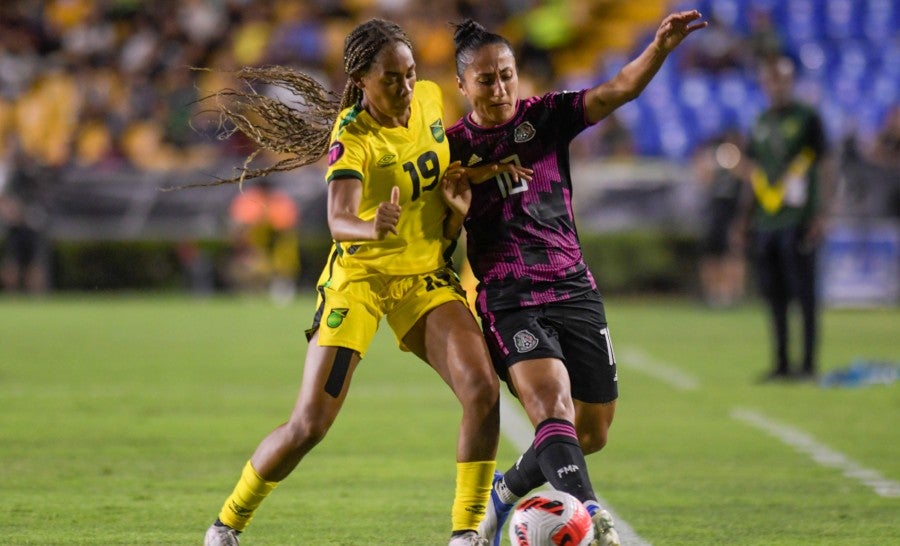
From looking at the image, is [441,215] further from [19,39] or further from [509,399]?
[19,39]

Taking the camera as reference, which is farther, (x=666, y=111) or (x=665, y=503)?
(x=666, y=111)

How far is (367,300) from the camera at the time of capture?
558 cm

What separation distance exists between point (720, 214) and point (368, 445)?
1239cm

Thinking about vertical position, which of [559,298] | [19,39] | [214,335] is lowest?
[214,335]

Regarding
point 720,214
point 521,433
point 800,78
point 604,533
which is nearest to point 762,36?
point 800,78

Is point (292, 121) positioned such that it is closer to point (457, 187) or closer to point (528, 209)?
point (457, 187)

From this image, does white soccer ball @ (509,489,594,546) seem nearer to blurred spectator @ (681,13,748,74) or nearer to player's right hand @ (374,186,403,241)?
player's right hand @ (374,186,403,241)

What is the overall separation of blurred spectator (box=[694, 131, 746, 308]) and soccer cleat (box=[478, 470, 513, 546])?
14630 mm

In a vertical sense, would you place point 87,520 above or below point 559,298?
below

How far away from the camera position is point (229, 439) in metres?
8.95

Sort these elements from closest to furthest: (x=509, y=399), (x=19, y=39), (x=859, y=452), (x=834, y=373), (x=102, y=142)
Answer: (x=859, y=452), (x=509, y=399), (x=834, y=373), (x=102, y=142), (x=19, y=39)

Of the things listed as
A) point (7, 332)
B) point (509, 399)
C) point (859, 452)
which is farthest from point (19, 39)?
point (859, 452)

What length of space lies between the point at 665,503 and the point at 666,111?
1757 centimetres

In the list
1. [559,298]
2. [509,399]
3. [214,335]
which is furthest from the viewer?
[214,335]
